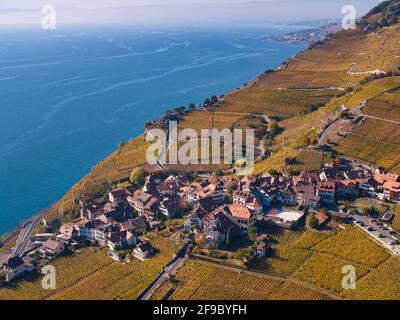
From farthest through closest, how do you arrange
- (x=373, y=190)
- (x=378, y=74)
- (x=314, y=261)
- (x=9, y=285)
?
(x=378, y=74)
(x=373, y=190)
(x=9, y=285)
(x=314, y=261)

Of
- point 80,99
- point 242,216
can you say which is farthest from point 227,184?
point 80,99

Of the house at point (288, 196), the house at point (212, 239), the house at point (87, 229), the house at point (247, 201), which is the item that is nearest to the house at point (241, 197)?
the house at point (247, 201)

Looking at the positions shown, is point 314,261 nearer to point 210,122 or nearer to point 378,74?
point 210,122

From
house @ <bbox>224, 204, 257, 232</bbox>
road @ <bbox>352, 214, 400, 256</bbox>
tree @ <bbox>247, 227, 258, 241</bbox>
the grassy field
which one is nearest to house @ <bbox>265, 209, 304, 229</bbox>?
house @ <bbox>224, 204, 257, 232</bbox>

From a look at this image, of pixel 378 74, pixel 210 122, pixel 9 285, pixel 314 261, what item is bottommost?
pixel 9 285

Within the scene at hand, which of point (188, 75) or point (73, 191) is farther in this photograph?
point (188, 75)
